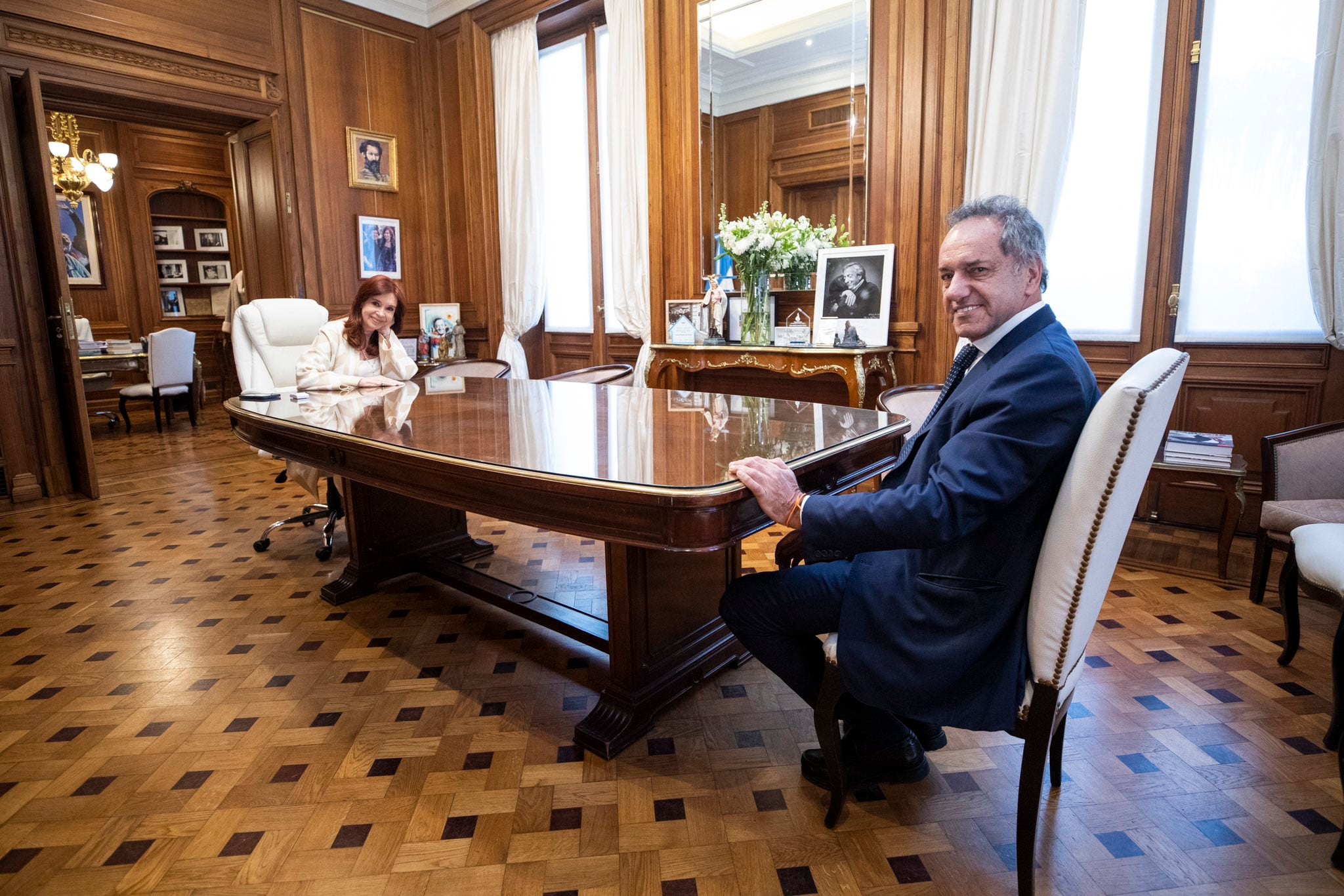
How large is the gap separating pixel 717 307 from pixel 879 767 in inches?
138

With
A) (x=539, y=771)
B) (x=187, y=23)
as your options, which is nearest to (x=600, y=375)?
(x=539, y=771)

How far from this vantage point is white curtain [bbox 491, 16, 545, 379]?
607 centimetres

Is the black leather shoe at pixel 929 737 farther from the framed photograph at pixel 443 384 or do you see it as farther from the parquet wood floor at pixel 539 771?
the framed photograph at pixel 443 384

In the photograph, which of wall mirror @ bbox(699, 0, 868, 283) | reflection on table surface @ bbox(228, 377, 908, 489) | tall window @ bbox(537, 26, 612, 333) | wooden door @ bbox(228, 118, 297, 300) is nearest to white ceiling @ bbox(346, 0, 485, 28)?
tall window @ bbox(537, 26, 612, 333)

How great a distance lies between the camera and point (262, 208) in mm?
6305

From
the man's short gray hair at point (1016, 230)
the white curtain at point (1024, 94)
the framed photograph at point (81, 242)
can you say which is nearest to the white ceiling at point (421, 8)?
the white curtain at point (1024, 94)

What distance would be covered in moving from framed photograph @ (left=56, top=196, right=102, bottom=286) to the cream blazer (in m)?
7.03

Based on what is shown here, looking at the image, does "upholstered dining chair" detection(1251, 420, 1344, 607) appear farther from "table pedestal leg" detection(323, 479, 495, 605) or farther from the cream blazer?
the cream blazer

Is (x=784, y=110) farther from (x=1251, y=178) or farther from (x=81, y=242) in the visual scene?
(x=81, y=242)

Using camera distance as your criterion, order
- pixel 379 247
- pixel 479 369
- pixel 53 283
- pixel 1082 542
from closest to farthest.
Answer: pixel 1082 542
pixel 53 283
pixel 479 369
pixel 379 247

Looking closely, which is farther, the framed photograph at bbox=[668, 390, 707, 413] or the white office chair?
the white office chair

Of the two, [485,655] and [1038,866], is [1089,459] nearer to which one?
[1038,866]

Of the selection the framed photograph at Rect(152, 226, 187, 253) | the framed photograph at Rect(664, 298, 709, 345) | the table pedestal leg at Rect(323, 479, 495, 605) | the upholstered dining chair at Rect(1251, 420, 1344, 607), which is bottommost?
the table pedestal leg at Rect(323, 479, 495, 605)

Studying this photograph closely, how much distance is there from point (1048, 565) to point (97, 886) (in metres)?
2.01
